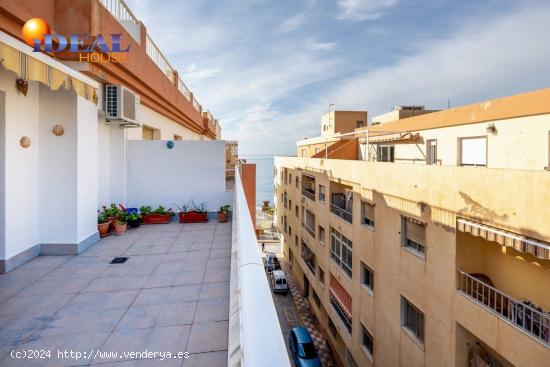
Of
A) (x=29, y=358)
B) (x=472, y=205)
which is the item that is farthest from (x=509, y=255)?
(x=29, y=358)

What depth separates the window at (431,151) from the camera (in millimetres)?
15766

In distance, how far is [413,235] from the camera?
990 cm

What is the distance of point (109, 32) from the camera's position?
663 cm

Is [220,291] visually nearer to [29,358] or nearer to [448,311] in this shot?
[29,358]

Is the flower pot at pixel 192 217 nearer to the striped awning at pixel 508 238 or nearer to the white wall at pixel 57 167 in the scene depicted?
the white wall at pixel 57 167

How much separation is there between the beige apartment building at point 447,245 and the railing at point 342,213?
0.28ft

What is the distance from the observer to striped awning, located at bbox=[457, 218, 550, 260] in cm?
598

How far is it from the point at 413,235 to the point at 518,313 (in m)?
3.42

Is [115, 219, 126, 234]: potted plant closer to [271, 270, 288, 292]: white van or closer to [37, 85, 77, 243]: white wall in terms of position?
[37, 85, 77, 243]: white wall

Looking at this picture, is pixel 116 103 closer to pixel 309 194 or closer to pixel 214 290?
pixel 214 290

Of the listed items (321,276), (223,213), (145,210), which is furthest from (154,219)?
(321,276)

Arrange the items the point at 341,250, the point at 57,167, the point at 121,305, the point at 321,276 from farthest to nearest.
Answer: the point at 321,276
the point at 341,250
the point at 57,167
the point at 121,305

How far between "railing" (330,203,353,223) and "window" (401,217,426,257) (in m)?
4.43

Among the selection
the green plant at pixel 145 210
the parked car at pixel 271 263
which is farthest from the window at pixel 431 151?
the parked car at pixel 271 263
